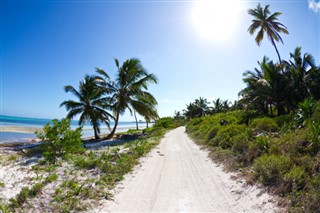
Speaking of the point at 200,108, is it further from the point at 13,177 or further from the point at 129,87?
the point at 13,177

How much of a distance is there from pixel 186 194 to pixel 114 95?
14145 mm

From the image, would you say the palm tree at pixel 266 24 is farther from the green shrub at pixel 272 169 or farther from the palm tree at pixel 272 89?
the green shrub at pixel 272 169

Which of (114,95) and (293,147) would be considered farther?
(114,95)

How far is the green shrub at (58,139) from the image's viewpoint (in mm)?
6137

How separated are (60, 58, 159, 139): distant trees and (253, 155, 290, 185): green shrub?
1345cm

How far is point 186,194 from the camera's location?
3.96 metres

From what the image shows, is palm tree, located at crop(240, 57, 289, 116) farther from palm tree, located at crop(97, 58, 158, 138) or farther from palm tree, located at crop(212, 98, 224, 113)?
palm tree, located at crop(212, 98, 224, 113)

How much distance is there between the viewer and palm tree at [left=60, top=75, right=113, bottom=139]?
16.8 meters

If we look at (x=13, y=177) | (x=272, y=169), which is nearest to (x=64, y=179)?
(x=13, y=177)

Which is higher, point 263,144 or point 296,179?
point 263,144

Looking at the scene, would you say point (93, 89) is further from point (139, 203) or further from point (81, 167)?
point (139, 203)

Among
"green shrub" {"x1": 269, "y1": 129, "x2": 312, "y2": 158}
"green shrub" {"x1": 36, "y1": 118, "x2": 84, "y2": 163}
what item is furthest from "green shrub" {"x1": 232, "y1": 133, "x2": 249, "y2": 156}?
"green shrub" {"x1": 36, "y1": 118, "x2": 84, "y2": 163}

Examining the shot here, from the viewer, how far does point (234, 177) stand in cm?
470

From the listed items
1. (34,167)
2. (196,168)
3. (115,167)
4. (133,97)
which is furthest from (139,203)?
(133,97)
